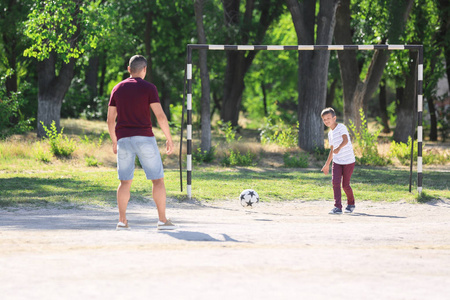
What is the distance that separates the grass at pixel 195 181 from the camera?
12.0 meters

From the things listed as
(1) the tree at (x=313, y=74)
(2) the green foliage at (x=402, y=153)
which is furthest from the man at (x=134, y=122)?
(1) the tree at (x=313, y=74)

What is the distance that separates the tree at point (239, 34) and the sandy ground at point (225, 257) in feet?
47.6

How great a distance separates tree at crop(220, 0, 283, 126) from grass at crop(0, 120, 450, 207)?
5.45 meters

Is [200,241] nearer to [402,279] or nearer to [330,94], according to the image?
[402,279]

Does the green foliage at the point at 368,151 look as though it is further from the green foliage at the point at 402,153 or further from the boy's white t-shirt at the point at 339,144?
the boy's white t-shirt at the point at 339,144

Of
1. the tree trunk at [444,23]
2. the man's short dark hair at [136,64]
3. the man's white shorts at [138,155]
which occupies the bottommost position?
the man's white shorts at [138,155]

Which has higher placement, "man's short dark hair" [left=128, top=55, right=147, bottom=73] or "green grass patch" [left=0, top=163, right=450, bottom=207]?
"man's short dark hair" [left=128, top=55, right=147, bottom=73]

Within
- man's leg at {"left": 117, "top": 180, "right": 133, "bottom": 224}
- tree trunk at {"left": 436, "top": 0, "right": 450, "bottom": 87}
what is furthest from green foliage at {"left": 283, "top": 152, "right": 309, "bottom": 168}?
tree trunk at {"left": 436, "top": 0, "right": 450, "bottom": 87}

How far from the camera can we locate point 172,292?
5.36 metres

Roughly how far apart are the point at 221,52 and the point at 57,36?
1536 centimetres

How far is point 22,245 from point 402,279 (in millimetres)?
3958

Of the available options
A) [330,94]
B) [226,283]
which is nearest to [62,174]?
[226,283]

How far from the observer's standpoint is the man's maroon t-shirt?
777cm

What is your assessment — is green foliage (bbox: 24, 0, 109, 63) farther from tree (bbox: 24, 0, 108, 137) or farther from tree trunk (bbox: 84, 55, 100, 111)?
tree trunk (bbox: 84, 55, 100, 111)
